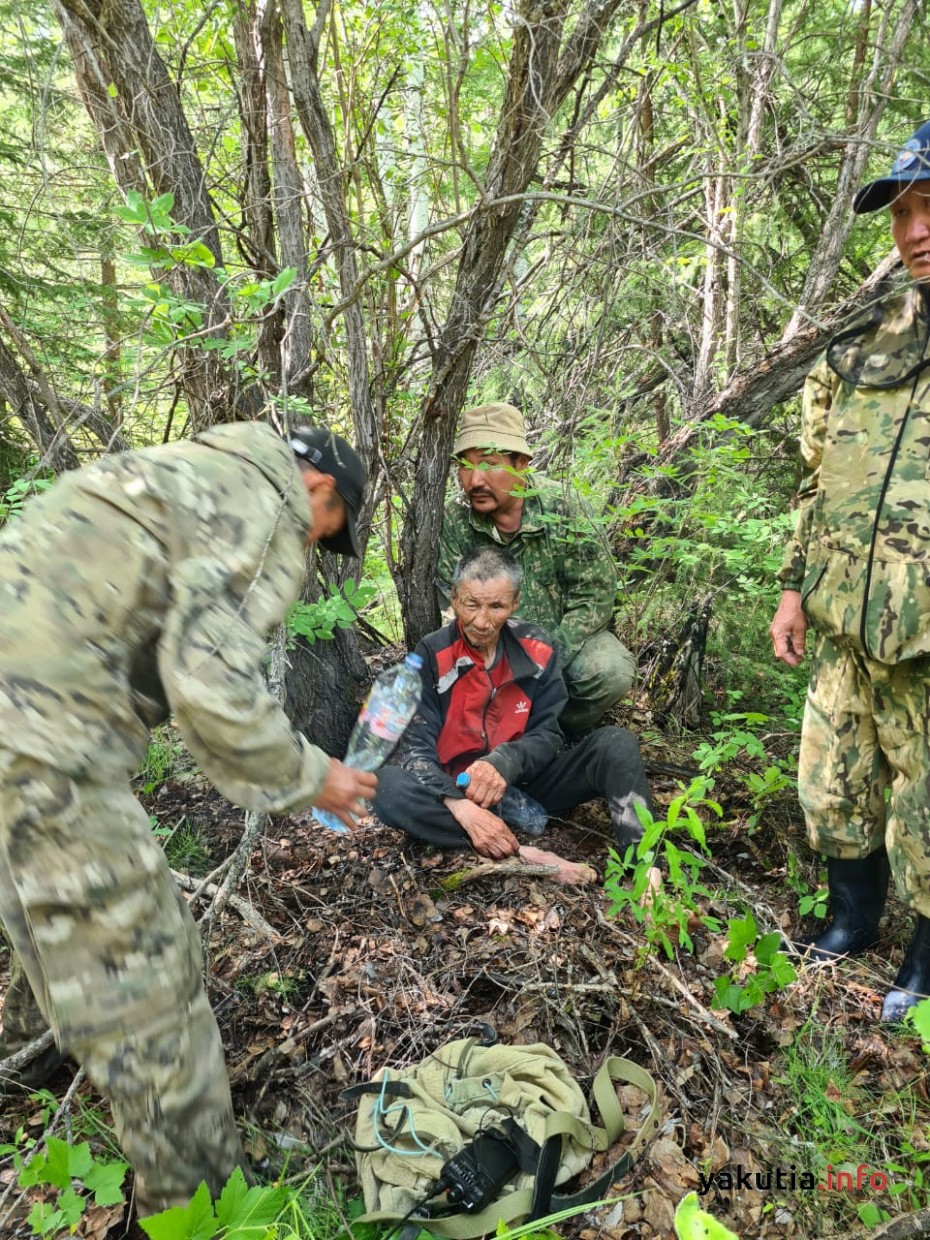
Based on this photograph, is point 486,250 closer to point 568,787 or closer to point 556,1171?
point 568,787

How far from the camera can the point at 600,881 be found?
2953mm

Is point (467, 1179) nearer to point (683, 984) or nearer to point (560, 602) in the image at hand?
point (683, 984)

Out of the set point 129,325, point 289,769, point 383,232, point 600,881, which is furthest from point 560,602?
point 129,325

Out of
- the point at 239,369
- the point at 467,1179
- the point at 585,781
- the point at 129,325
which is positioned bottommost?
the point at 467,1179

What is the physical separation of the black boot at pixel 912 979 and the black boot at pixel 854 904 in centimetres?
18

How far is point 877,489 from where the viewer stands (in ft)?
7.53

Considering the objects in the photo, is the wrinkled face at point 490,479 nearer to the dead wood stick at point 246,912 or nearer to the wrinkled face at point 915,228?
the wrinkled face at point 915,228

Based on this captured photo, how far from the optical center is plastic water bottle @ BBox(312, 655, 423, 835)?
11.1 ft

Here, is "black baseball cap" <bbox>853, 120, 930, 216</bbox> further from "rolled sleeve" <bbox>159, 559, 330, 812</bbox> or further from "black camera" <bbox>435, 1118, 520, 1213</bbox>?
"black camera" <bbox>435, 1118, 520, 1213</bbox>

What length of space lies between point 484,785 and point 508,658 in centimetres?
59

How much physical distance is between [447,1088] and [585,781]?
1.48 meters

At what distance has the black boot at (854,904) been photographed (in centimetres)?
256

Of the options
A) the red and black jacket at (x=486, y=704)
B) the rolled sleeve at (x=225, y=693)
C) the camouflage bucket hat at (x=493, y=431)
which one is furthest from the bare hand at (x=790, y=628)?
the rolled sleeve at (x=225, y=693)

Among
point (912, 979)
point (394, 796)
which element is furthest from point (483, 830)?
point (912, 979)
